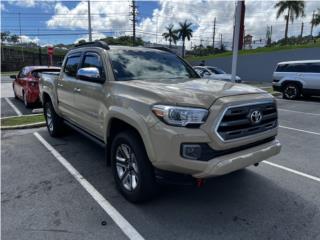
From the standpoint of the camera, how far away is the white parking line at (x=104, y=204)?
3076 millimetres

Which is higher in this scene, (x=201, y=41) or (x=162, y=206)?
(x=201, y=41)

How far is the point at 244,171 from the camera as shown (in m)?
4.69

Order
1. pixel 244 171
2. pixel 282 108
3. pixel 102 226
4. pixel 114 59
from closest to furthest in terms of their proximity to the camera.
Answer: pixel 102 226 → pixel 114 59 → pixel 244 171 → pixel 282 108

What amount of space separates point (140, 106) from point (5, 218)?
2.07 metres

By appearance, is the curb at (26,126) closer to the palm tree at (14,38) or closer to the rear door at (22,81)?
the rear door at (22,81)

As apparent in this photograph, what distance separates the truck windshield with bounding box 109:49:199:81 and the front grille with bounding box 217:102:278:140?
1450 millimetres

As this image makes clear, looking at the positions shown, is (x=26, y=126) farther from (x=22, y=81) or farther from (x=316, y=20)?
(x=316, y=20)

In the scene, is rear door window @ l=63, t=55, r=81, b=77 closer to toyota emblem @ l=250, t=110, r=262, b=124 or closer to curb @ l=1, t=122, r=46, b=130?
curb @ l=1, t=122, r=46, b=130

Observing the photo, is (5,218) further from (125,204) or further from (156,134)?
(156,134)

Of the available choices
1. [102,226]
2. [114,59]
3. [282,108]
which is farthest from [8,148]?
[282,108]

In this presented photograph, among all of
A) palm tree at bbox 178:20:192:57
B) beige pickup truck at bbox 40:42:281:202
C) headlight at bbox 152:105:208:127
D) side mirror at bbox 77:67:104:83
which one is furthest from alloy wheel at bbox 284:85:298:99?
palm tree at bbox 178:20:192:57

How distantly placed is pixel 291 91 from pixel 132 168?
13651 millimetres

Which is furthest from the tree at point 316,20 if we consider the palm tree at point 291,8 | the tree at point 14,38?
the tree at point 14,38

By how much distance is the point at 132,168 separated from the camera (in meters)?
3.63
